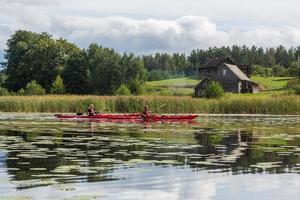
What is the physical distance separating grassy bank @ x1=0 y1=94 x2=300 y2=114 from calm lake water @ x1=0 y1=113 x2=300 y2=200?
21.3 metres

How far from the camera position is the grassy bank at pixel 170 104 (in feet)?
147

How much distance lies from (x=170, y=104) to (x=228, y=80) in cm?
5159

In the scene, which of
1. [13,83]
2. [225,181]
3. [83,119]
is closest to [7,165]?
[225,181]

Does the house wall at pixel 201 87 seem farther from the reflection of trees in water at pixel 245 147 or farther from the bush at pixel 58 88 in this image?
the reflection of trees in water at pixel 245 147

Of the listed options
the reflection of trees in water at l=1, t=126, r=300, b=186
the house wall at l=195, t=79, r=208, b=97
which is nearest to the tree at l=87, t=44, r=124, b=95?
the house wall at l=195, t=79, r=208, b=97

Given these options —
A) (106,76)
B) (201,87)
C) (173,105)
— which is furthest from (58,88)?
(173,105)

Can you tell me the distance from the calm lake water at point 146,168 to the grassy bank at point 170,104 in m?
21.3

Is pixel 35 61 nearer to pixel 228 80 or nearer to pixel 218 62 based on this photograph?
pixel 228 80

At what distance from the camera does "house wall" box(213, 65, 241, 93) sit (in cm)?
9376

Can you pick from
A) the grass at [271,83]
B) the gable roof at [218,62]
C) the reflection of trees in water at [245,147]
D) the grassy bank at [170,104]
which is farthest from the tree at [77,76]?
the reflection of trees in water at [245,147]

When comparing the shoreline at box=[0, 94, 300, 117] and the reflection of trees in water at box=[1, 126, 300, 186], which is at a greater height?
the shoreline at box=[0, 94, 300, 117]

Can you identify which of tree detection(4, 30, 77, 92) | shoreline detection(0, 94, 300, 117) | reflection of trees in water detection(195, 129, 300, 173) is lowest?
reflection of trees in water detection(195, 129, 300, 173)

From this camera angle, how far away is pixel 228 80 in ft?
311

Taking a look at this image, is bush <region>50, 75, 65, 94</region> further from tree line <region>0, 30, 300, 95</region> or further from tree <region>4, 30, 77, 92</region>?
tree <region>4, 30, 77, 92</region>
